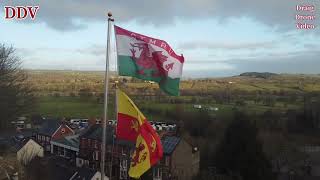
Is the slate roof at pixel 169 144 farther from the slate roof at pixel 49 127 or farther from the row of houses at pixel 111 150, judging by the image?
the slate roof at pixel 49 127

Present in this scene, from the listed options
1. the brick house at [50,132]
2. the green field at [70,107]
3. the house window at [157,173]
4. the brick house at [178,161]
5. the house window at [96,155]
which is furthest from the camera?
the green field at [70,107]

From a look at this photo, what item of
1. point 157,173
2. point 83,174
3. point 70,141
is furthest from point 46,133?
point 83,174

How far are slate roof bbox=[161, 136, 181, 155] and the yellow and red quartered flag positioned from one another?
28.9 metres

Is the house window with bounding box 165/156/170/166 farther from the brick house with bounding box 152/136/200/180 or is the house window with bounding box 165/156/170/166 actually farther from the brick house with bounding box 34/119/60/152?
the brick house with bounding box 34/119/60/152

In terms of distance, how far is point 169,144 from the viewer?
39406mm

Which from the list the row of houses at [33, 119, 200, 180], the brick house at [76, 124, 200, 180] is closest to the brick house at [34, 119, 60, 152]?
the row of houses at [33, 119, 200, 180]

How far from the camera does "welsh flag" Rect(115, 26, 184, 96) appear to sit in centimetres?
945

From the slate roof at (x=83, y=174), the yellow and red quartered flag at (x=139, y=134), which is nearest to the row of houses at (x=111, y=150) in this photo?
the slate roof at (x=83, y=174)

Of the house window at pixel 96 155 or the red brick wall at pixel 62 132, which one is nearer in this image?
the house window at pixel 96 155

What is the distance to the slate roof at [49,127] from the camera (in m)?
59.0

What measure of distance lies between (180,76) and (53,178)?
2613 centimetres

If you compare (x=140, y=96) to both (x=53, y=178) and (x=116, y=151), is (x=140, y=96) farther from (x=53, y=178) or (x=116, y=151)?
(x=53, y=178)

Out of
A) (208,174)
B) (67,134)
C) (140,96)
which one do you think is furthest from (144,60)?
(140,96)

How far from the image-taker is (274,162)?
42.2 m
